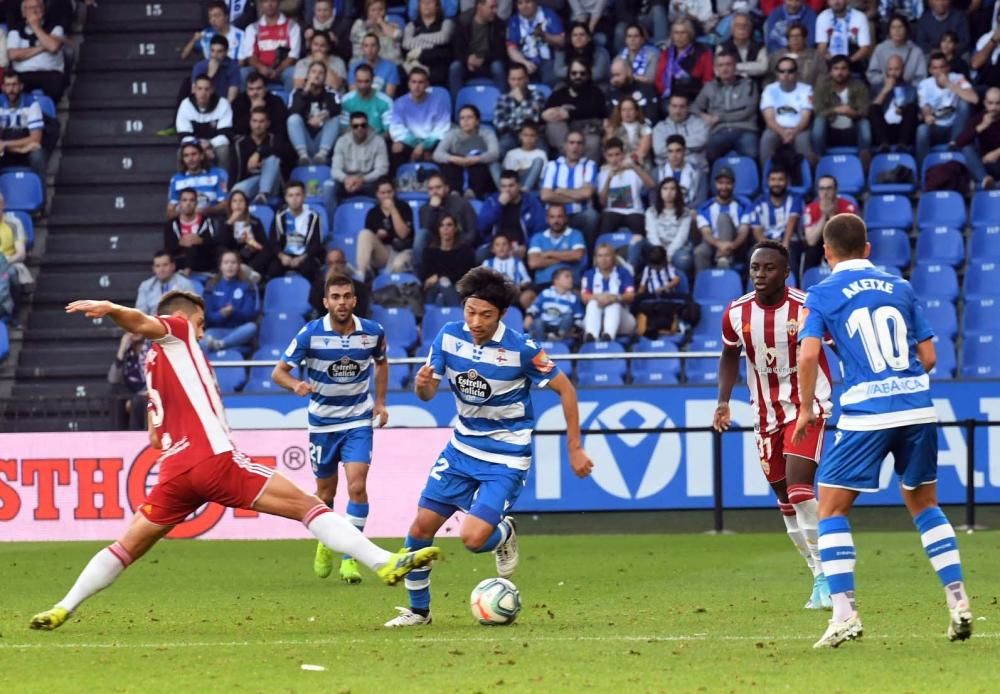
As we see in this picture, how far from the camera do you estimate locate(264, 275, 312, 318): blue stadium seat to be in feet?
68.0

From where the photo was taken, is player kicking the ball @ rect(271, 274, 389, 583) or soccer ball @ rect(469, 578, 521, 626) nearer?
soccer ball @ rect(469, 578, 521, 626)

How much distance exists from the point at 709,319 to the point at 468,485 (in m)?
10.3

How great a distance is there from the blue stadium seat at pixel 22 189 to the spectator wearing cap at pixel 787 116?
9.59 meters

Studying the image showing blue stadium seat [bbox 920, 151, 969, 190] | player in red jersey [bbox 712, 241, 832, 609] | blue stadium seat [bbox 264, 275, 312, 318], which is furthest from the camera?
blue stadium seat [bbox 920, 151, 969, 190]

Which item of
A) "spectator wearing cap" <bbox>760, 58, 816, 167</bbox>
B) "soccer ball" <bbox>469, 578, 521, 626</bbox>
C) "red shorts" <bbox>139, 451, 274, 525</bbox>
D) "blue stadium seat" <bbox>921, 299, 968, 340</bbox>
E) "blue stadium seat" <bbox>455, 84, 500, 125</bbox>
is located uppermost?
"blue stadium seat" <bbox>455, 84, 500, 125</bbox>

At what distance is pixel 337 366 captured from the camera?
13492mm

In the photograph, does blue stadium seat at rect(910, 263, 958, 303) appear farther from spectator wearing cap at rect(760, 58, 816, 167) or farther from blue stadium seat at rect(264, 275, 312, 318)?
blue stadium seat at rect(264, 275, 312, 318)

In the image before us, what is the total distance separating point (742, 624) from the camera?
9570 mm

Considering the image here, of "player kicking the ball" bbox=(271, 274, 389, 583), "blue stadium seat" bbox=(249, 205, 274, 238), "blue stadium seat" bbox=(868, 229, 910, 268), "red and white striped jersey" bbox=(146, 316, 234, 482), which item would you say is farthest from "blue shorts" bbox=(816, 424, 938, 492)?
"blue stadium seat" bbox=(249, 205, 274, 238)

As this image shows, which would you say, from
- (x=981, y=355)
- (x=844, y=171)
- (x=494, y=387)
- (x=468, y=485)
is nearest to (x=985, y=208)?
(x=844, y=171)

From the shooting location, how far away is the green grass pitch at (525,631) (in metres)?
7.43

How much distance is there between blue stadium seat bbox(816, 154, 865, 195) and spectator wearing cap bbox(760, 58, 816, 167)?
0.17 meters

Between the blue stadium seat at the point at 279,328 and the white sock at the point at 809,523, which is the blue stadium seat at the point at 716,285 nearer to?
the blue stadium seat at the point at 279,328

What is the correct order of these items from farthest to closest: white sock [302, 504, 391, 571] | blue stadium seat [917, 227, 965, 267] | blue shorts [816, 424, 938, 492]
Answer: blue stadium seat [917, 227, 965, 267] → white sock [302, 504, 391, 571] → blue shorts [816, 424, 938, 492]
